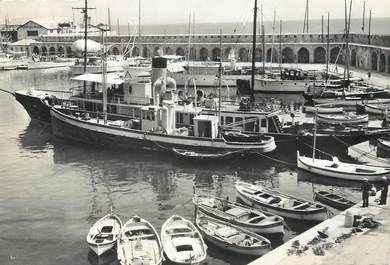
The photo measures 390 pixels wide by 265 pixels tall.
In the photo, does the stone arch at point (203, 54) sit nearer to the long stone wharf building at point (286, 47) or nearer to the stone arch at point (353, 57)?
the long stone wharf building at point (286, 47)

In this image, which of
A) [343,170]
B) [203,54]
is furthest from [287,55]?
[343,170]

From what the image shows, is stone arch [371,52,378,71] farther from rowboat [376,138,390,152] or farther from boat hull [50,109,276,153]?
boat hull [50,109,276,153]

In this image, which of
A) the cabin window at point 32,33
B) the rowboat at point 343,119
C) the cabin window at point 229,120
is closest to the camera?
the cabin window at point 229,120

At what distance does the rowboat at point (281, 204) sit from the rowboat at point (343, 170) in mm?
6651

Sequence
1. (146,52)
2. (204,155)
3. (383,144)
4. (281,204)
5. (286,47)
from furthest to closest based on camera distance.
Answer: (146,52), (286,47), (204,155), (383,144), (281,204)

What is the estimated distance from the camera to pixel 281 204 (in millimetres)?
28781

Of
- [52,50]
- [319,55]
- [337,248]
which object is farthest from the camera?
[52,50]

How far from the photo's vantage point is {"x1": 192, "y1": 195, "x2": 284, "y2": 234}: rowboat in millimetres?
25484

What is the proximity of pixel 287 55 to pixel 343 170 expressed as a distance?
3093 inches

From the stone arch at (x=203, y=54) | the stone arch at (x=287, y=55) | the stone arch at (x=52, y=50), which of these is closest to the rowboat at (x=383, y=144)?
the stone arch at (x=287, y=55)

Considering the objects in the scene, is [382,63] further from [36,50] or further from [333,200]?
[36,50]

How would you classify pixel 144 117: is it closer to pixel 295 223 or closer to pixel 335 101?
pixel 295 223

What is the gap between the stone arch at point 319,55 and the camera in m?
106

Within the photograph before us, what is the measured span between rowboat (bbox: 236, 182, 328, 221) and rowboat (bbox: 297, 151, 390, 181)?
21.8 ft
